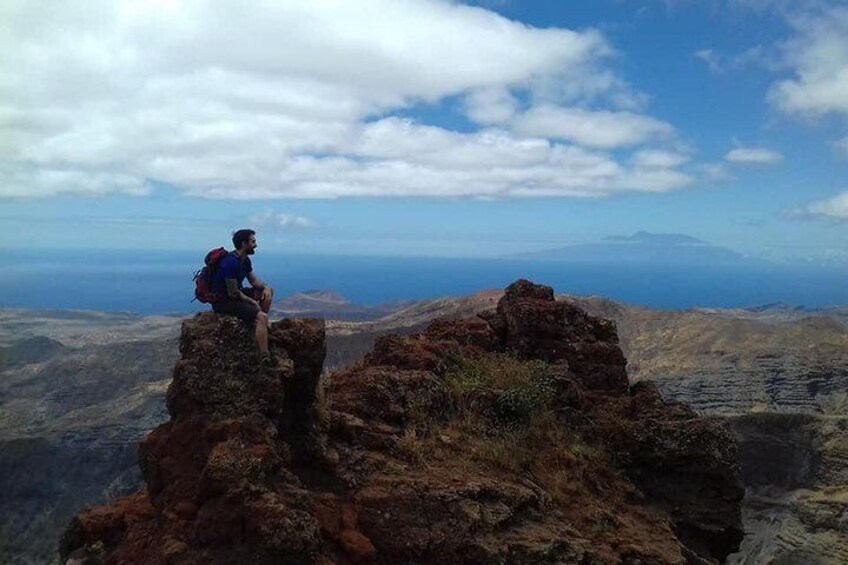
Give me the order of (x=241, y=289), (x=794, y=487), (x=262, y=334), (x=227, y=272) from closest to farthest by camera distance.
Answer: (x=262, y=334), (x=227, y=272), (x=241, y=289), (x=794, y=487)

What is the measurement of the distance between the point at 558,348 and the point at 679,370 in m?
24.5

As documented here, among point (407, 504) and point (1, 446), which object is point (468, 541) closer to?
point (407, 504)

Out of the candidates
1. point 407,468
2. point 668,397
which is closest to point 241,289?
point 407,468

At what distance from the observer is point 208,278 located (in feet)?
27.1

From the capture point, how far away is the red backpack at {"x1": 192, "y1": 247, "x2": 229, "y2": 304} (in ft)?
27.1

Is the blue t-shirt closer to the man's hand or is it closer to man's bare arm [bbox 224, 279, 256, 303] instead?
man's bare arm [bbox 224, 279, 256, 303]

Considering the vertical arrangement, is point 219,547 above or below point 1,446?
above

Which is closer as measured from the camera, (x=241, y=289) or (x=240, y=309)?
(x=240, y=309)

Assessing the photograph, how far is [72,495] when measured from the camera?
29.9 metres

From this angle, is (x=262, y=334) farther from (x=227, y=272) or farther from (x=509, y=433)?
(x=509, y=433)

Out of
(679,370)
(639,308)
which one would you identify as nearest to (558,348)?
(679,370)

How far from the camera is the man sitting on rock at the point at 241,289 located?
8.00m

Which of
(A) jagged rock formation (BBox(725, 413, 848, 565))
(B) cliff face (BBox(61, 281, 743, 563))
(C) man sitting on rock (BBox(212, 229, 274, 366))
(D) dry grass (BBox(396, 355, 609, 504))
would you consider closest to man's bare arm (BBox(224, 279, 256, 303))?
(C) man sitting on rock (BBox(212, 229, 274, 366))

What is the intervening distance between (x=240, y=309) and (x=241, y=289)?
0.28 m
